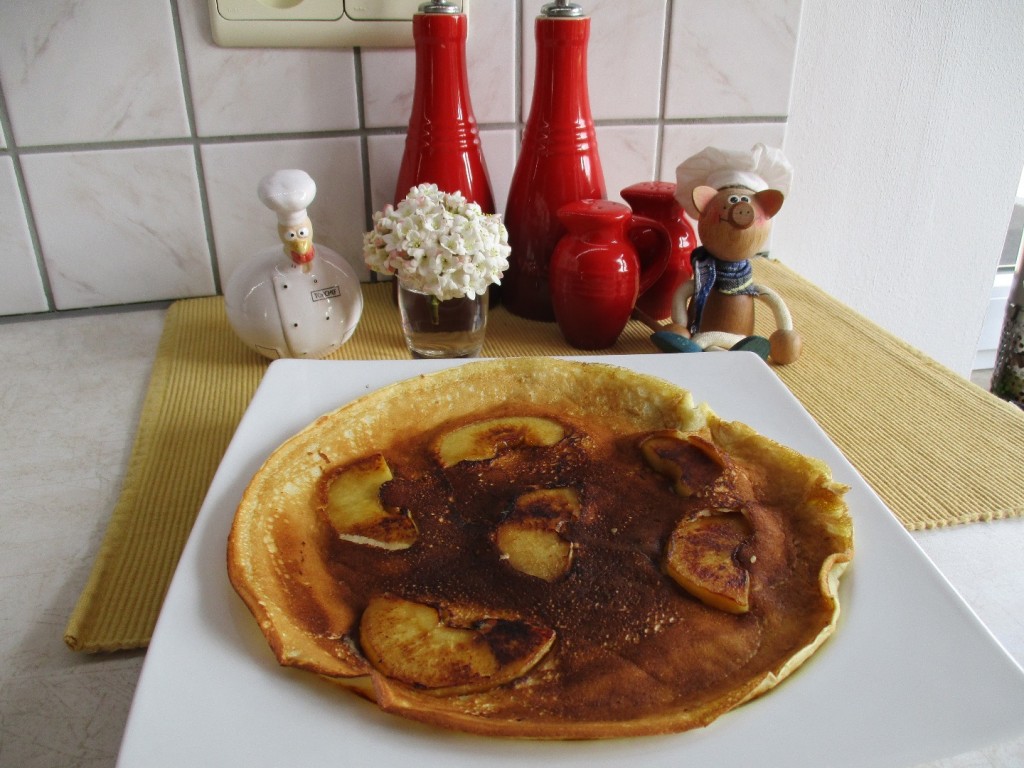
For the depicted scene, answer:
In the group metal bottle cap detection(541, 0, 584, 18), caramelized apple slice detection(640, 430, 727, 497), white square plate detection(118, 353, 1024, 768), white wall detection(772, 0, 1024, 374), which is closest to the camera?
white square plate detection(118, 353, 1024, 768)

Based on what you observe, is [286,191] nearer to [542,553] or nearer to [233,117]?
[233,117]

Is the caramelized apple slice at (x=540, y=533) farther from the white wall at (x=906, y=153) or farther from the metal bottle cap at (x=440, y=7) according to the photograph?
the white wall at (x=906, y=153)

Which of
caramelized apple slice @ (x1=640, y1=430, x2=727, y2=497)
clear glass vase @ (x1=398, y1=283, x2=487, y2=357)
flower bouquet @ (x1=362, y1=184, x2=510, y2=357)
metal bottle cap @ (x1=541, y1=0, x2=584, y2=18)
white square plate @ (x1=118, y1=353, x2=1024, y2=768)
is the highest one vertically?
metal bottle cap @ (x1=541, y1=0, x2=584, y2=18)

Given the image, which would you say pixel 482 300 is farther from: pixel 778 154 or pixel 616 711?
pixel 616 711

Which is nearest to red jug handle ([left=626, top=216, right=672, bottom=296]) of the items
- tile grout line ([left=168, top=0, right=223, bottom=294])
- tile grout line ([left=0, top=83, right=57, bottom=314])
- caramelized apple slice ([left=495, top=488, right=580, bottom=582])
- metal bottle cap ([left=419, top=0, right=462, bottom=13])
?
metal bottle cap ([left=419, top=0, right=462, bottom=13])

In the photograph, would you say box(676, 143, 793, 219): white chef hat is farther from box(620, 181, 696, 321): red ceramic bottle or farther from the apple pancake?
the apple pancake

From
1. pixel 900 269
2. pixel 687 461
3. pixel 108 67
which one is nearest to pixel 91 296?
pixel 108 67
